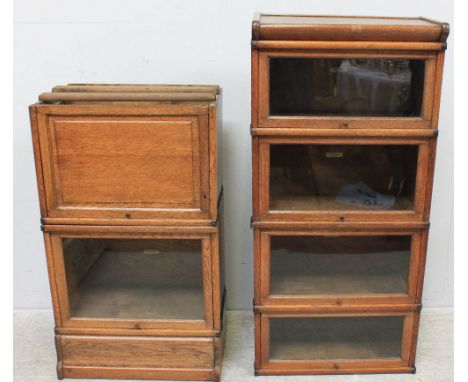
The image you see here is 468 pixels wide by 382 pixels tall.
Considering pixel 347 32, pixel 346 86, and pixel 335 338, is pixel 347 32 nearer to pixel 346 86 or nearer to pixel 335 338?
pixel 346 86

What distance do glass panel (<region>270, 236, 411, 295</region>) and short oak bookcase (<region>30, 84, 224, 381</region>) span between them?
0.23 m

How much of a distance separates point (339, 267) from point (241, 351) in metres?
0.49

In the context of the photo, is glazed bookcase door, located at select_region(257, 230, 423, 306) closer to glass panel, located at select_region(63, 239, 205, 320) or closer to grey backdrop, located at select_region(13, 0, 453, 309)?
glass panel, located at select_region(63, 239, 205, 320)

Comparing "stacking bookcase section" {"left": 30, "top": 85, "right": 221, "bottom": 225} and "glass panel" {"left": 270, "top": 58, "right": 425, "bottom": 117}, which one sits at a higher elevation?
"glass panel" {"left": 270, "top": 58, "right": 425, "bottom": 117}

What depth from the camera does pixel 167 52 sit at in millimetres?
2041

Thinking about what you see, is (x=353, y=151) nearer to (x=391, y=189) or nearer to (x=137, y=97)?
(x=391, y=189)

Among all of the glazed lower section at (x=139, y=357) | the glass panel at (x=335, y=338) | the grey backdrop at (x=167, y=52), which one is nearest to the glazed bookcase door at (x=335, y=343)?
the glass panel at (x=335, y=338)

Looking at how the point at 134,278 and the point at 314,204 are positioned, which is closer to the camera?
the point at 314,204

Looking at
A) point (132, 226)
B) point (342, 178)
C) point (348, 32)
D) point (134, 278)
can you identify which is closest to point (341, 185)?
point (342, 178)

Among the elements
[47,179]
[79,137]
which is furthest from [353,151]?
[47,179]

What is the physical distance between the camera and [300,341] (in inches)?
76.3

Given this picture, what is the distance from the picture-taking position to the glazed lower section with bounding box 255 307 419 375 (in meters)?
1.86

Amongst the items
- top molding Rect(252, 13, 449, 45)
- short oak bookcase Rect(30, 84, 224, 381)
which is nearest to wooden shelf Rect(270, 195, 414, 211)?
short oak bookcase Rect(30, 84, 224, 381)

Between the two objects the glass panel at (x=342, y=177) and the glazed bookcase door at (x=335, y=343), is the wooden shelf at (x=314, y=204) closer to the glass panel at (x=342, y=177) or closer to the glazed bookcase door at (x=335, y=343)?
the glass panel at (x=342, y=177)
